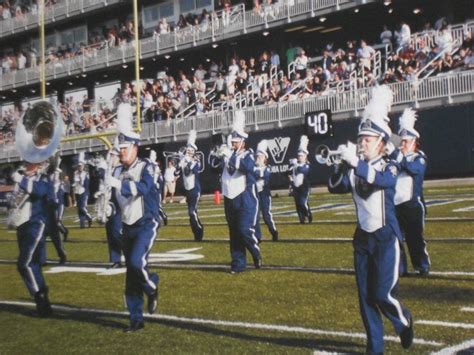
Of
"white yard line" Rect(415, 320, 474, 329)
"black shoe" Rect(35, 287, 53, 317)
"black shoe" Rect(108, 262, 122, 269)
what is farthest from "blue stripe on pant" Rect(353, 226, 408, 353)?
"black shoe" Rect(108, 262, 122, 269)

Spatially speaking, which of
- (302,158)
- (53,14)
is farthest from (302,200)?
(53,14)

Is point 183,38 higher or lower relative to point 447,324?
higher

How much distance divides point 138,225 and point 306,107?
19646mm

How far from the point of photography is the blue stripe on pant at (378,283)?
5.16m

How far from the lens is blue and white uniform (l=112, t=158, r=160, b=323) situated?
662cm

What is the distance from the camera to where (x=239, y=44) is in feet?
110

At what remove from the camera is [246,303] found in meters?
7.54

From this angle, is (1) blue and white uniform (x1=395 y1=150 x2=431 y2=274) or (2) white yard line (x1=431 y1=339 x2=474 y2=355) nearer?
(2) white yard line (x1=431 y1=339 x2=474 y2=355)

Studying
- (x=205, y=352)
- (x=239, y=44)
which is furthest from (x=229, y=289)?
(x=239, y=44)

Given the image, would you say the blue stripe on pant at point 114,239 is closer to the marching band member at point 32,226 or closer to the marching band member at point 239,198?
the marching band member at point 239,198

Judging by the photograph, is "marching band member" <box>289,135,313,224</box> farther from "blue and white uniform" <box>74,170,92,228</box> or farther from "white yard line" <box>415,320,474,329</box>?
"white yard line" <box>415,320,474,329</box>

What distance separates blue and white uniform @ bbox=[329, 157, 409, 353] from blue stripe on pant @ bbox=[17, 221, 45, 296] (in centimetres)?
353

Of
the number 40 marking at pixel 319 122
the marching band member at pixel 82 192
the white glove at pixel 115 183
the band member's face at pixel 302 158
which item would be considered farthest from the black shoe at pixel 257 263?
the number 40 marking at pixel 319 122

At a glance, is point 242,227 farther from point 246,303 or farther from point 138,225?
point 138,225
